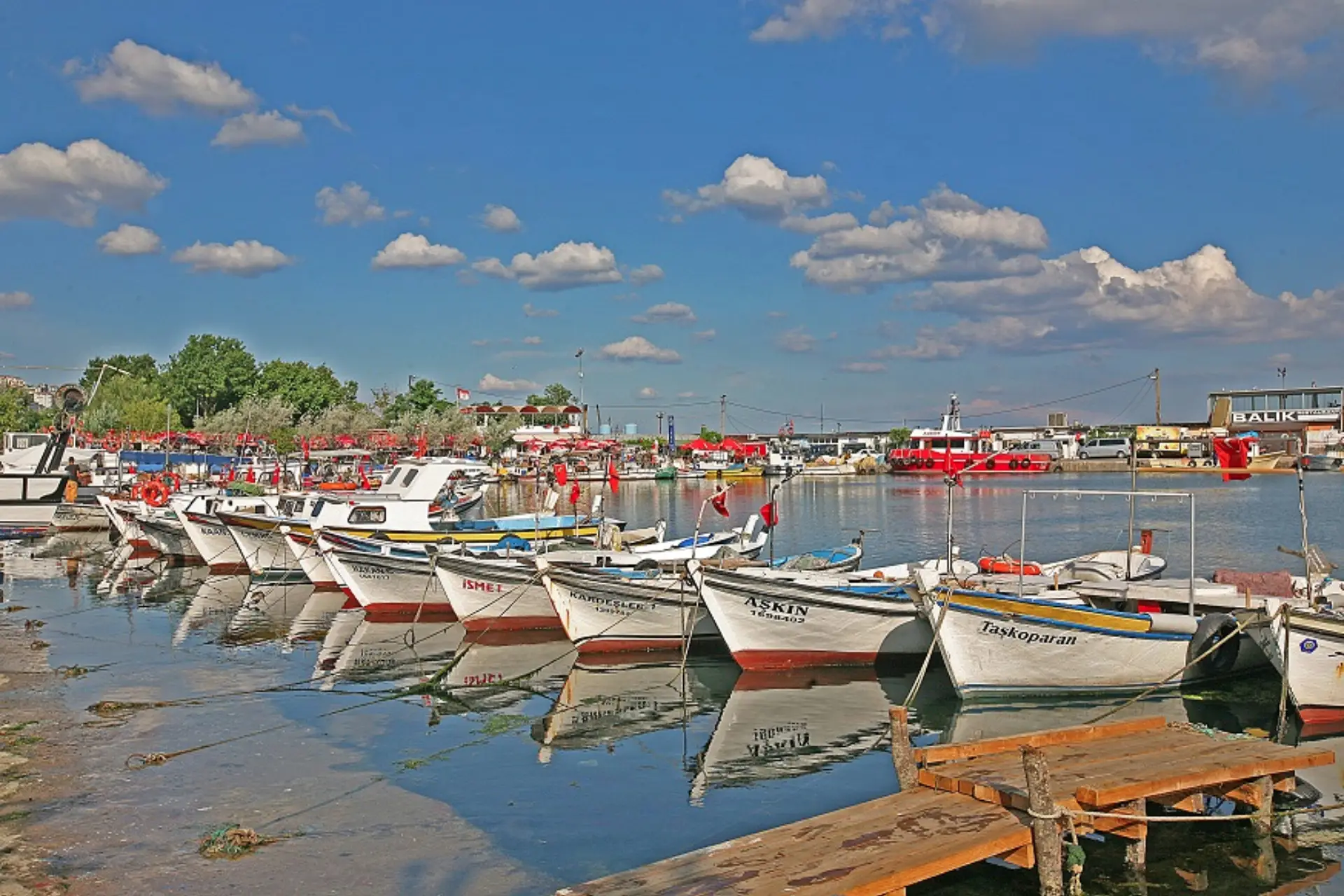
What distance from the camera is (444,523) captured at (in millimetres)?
32812

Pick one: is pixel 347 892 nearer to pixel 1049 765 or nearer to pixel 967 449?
pixel 1049 765

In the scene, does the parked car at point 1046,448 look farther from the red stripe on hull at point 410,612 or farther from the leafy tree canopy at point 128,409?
the red stripe on hull at point 410,612

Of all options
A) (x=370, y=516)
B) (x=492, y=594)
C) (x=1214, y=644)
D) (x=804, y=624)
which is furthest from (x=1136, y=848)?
(x=370, y=516)

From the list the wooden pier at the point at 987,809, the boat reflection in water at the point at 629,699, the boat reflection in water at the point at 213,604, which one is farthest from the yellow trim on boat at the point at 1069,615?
the boat reflection in water at the point at 213,604

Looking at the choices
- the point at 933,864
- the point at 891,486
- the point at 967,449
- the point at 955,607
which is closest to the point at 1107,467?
the point at 967,449

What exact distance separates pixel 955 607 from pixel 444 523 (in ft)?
63.3

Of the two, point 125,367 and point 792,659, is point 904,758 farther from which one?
point 125,367

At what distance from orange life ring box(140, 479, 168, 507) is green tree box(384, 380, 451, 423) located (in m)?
72.4

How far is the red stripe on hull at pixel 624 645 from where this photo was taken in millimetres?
22109

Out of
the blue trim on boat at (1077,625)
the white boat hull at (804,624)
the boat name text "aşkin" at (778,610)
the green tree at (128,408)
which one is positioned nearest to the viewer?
the blue trim on boat at (1077,625)

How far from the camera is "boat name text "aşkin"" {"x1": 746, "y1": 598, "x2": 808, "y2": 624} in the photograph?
64.5 ft

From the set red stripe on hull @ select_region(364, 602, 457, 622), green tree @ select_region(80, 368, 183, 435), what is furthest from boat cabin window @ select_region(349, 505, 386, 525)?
green tree @ select_region(80, 368, 183, 435)

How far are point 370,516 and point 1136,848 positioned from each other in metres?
26.0

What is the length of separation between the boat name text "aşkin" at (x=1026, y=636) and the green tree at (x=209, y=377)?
10245 centimetres
